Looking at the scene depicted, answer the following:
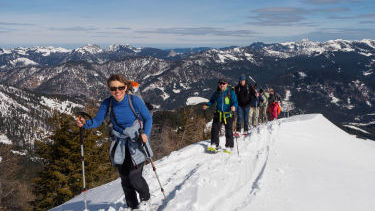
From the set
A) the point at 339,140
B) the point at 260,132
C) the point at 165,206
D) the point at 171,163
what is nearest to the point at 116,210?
the point at 165,206

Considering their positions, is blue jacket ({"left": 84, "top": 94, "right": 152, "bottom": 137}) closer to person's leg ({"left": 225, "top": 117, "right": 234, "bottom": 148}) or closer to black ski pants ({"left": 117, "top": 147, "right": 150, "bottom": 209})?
black ski pants ({"left": 117, "top": 147, "right": 150, "bottom": 209})

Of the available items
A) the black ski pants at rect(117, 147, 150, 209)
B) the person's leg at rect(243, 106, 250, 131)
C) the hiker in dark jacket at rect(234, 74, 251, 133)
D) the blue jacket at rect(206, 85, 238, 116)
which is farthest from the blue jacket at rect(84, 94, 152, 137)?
the person's leg at rect(243, 106, 250, 131)

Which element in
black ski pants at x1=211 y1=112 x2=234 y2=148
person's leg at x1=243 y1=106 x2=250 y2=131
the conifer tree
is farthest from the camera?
the conifer tree

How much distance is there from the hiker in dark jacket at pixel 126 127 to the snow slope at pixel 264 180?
127cm

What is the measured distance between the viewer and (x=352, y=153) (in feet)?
35.6

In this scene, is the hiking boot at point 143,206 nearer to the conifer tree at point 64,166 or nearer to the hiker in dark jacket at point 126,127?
the hiker in dark jacket at point 126,127

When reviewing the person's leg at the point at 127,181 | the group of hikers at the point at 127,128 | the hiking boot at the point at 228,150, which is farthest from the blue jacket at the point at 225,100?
the person's leg at the point at 127,181

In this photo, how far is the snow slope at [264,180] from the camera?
18.3ft

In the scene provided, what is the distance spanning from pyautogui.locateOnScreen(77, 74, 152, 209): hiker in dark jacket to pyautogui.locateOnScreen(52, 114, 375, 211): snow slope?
127cm

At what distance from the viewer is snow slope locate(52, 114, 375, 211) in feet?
18.3

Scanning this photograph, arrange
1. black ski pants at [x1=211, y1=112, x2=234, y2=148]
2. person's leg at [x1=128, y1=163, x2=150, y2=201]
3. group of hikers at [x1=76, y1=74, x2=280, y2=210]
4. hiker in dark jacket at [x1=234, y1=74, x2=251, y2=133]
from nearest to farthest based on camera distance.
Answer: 1. group of hikers at [x1=76, y1=74, x2=280, y2=210]
2. person's leg at [x1=128, y1=163, x2=150, y2=201]
3. black ski pants at [x1=211, y1=112, x2=234, y2=148]
4. hiker in dark jacket at [x1=234, y1=74, x2=251, y2=133]

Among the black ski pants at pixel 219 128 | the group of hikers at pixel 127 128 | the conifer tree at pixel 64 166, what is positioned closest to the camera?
the group of hikers at pixel 127 128

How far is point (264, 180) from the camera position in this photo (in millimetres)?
6660

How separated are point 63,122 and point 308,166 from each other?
63.4 feet
